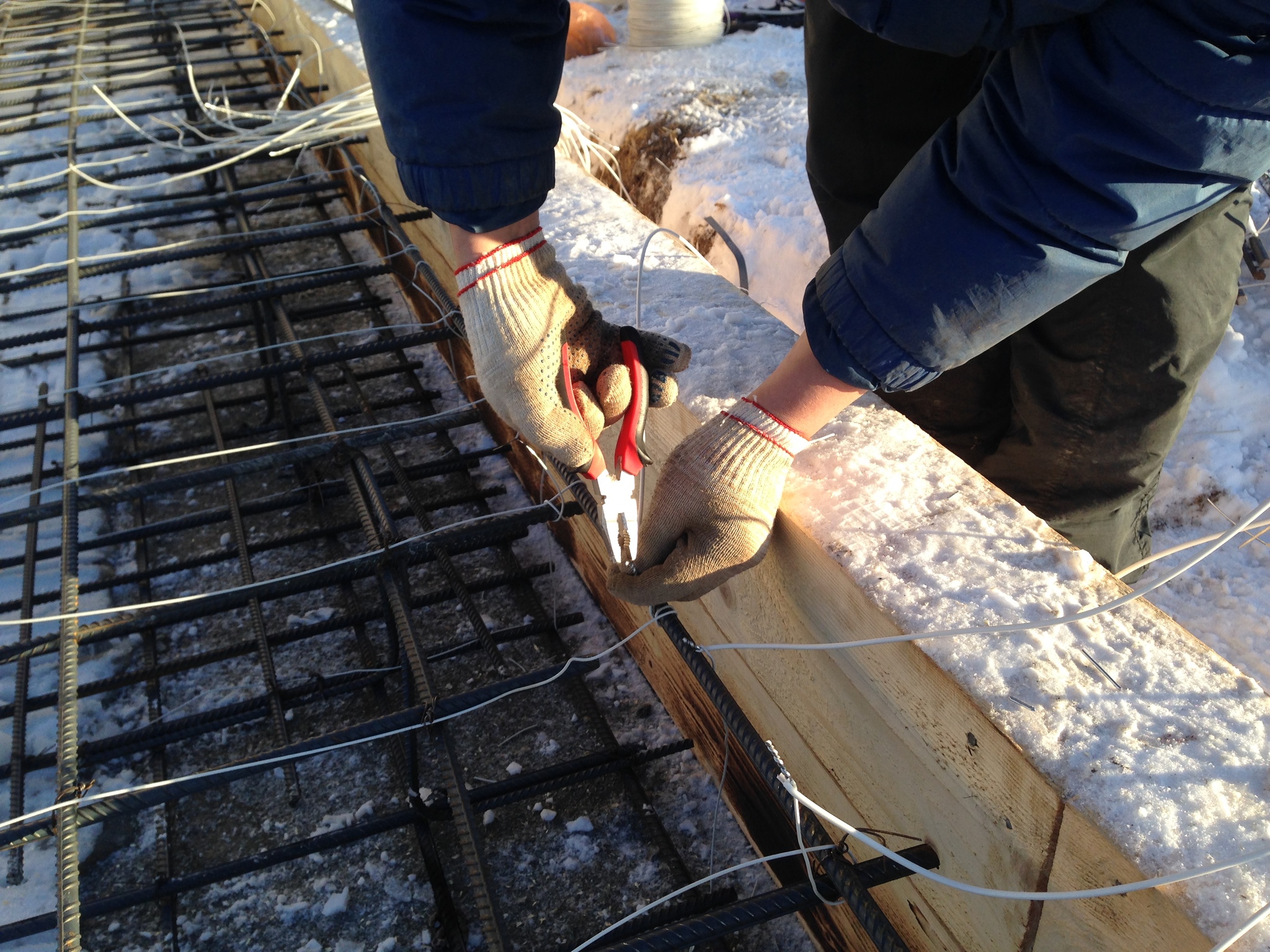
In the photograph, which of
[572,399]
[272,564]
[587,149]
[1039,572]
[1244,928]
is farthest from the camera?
[587,149]

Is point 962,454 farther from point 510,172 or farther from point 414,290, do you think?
point 414,290

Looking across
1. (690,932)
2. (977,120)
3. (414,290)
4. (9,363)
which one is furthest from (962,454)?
(9,363)

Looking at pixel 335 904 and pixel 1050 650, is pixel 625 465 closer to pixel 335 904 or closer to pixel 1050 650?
pixel 1050 650

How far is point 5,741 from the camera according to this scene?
2127mm

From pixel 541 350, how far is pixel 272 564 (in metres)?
1.39

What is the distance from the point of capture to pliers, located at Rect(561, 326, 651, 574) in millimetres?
1526

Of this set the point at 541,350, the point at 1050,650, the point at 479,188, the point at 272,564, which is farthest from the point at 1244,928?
the point at 272,564

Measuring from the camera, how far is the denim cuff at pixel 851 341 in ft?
3.87

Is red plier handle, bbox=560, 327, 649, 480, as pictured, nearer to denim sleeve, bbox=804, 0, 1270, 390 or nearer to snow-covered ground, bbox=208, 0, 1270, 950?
snow-covered ground, bbox=208, 0, 1270, 950

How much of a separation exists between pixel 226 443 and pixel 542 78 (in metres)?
1.94

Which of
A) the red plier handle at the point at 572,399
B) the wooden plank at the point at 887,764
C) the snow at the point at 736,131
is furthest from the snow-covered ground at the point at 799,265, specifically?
the red plier handle at the point at 572,399

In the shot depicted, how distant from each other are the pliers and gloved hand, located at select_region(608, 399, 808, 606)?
0.13 metres

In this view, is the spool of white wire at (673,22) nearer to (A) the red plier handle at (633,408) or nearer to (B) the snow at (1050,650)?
(B) the snow at (1050,650)

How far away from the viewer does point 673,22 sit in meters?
4.59
